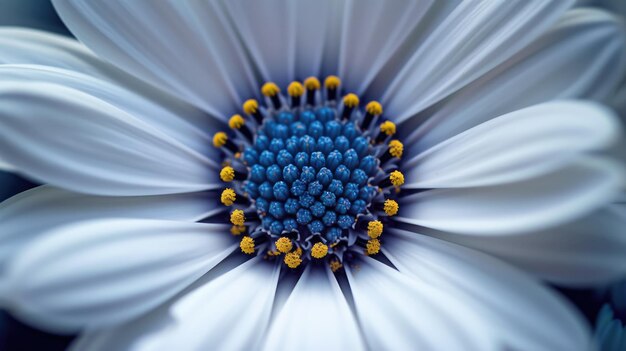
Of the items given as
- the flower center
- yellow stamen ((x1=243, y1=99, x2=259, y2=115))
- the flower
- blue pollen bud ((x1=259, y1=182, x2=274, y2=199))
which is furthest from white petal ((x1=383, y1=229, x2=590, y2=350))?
yellow stamen ((x1=243, y1=99, x2=259, y2=115))

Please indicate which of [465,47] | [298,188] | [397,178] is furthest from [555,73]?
[298,188]

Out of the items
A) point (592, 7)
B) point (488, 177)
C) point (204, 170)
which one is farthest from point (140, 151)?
point (592, 7)

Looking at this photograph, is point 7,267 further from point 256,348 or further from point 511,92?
point 511,92

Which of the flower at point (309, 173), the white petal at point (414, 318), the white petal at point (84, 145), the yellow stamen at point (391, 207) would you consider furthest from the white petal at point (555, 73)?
the white petal at point (84, 145)

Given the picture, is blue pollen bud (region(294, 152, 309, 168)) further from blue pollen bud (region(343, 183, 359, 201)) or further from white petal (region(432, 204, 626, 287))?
white petal (region(432, 204, 626, 287))

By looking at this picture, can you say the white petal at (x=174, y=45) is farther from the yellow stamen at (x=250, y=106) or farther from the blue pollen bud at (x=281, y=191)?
the blue pollen bud at (x=281, y=191)
